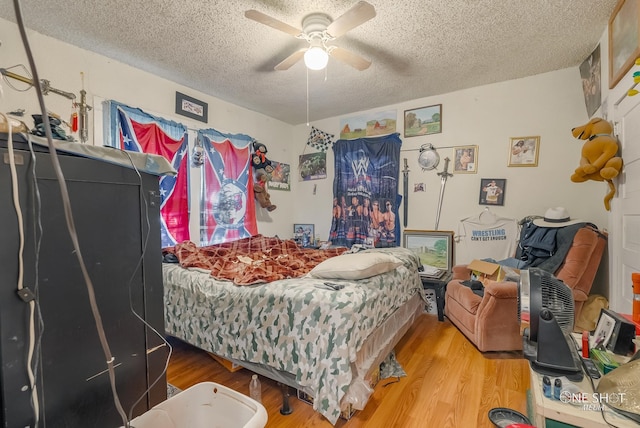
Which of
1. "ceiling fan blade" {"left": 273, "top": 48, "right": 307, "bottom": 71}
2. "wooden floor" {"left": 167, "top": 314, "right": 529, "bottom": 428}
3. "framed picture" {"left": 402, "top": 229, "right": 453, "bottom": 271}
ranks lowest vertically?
"wooden floor" {"left": 167, "top": 314, "right": 529, "bottom": 428}

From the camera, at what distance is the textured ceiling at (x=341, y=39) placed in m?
1.94

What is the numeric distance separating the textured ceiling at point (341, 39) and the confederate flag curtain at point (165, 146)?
494mm

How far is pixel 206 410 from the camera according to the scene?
3.65 ft

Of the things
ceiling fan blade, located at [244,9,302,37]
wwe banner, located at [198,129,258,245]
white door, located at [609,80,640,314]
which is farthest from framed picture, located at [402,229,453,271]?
ceiling fan blade, located at [244,9,302,37]

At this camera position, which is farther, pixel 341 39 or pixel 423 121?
pixel 423 121

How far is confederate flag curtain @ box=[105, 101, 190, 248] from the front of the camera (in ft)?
8.55

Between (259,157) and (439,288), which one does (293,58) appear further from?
(439,288)

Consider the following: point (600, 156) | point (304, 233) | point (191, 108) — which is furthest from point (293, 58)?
point (304, 233)

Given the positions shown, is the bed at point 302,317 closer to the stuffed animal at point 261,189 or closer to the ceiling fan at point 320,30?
the ceiling fan at point 320,30

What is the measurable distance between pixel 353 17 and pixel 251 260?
75.2 inches

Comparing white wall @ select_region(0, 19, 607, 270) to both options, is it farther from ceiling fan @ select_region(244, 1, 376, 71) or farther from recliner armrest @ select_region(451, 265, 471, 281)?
ceiling fan @ select_region(244, 1, 376, 71)

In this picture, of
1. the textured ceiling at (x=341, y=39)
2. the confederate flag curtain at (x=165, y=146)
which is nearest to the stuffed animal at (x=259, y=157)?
the textured ceiling at (x=341, y=39)

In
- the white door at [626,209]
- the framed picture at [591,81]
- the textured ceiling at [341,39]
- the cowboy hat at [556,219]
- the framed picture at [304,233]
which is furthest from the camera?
the framed picture at [304,233]

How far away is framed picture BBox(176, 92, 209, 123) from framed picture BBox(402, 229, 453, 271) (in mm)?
2853
